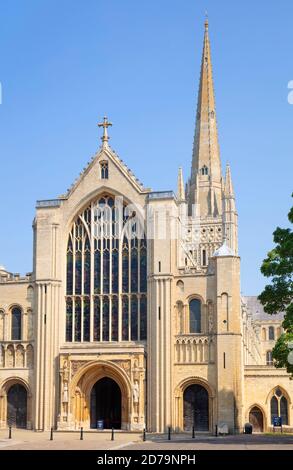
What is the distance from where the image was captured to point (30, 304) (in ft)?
204

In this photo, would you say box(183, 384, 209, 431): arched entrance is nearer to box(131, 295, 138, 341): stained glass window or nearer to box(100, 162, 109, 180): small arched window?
box(131, 295, 138, 341): stained glass window

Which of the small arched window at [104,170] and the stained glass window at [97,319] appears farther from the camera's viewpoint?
the small arched window at [104,170]

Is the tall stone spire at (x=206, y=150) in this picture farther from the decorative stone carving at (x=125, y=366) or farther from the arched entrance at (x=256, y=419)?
the decorative stone carving at (x=125, y=366)

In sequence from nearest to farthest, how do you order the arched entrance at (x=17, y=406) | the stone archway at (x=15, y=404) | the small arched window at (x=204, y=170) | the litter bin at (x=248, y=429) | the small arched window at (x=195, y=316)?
the litter bin at (x=248, y=429)
the small arched window at (x=195, y=316)
the stone archway at (x=15, y=404)
the arched entrance at (x=17, y=406)
the small arched window at (x=204, y=170)

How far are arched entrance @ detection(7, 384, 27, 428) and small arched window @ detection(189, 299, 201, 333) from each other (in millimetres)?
13294

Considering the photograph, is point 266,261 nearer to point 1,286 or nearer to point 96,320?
point 96,320

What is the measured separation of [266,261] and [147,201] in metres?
17.6

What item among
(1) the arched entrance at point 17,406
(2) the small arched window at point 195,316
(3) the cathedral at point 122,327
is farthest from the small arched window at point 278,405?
(1) the arched entrance at point 17,406

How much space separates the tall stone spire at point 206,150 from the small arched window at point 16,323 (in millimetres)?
53004

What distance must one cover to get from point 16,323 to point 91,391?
7637 mm

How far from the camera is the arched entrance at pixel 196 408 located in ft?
190

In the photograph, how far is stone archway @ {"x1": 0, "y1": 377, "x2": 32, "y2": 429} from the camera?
60.9 m

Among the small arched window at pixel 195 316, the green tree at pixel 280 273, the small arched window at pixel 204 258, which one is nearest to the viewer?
the green tree at pixel 280 273
